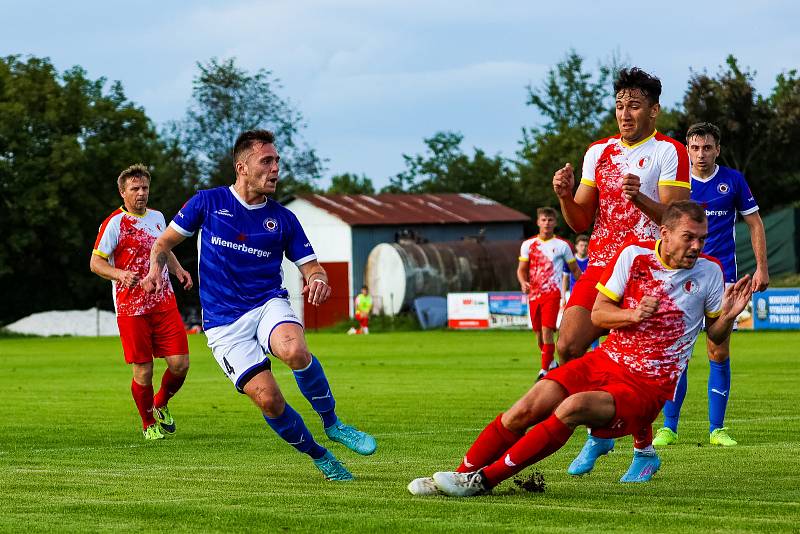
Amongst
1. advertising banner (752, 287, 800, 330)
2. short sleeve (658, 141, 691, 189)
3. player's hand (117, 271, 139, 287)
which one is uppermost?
short sleeve (658, 141, 691, 189)

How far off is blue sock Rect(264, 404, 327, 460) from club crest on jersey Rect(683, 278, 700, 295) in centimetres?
255

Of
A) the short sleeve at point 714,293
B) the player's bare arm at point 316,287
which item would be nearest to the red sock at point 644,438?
the short sleeve at point 714,293

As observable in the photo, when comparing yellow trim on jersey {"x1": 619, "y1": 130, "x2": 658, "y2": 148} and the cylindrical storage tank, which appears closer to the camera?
yellow trim on jersey {"x1": 619, "y1": 130, "x2": 658, "y2": 148}

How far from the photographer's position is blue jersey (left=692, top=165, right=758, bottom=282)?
11.5 m

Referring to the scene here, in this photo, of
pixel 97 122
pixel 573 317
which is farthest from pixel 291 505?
pixel 97 122

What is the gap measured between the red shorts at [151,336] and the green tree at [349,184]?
11249cm

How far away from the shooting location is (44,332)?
181ft

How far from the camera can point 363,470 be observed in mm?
9469

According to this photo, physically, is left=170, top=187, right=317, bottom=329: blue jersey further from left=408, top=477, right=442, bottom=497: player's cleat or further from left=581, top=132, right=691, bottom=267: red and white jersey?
left=581, top=132, right=691, bottom=267: red and white jersey

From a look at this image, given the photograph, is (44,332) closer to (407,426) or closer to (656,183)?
(407,426)

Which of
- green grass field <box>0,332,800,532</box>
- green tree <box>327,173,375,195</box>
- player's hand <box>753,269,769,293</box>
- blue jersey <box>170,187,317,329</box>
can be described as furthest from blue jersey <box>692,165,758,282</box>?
green tree <box>327,173,375,195</box>

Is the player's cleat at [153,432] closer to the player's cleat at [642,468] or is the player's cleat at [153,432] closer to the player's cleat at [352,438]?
the player's cleat at [352,438]

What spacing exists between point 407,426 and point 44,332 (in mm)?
44613

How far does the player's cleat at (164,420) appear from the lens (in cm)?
1271
